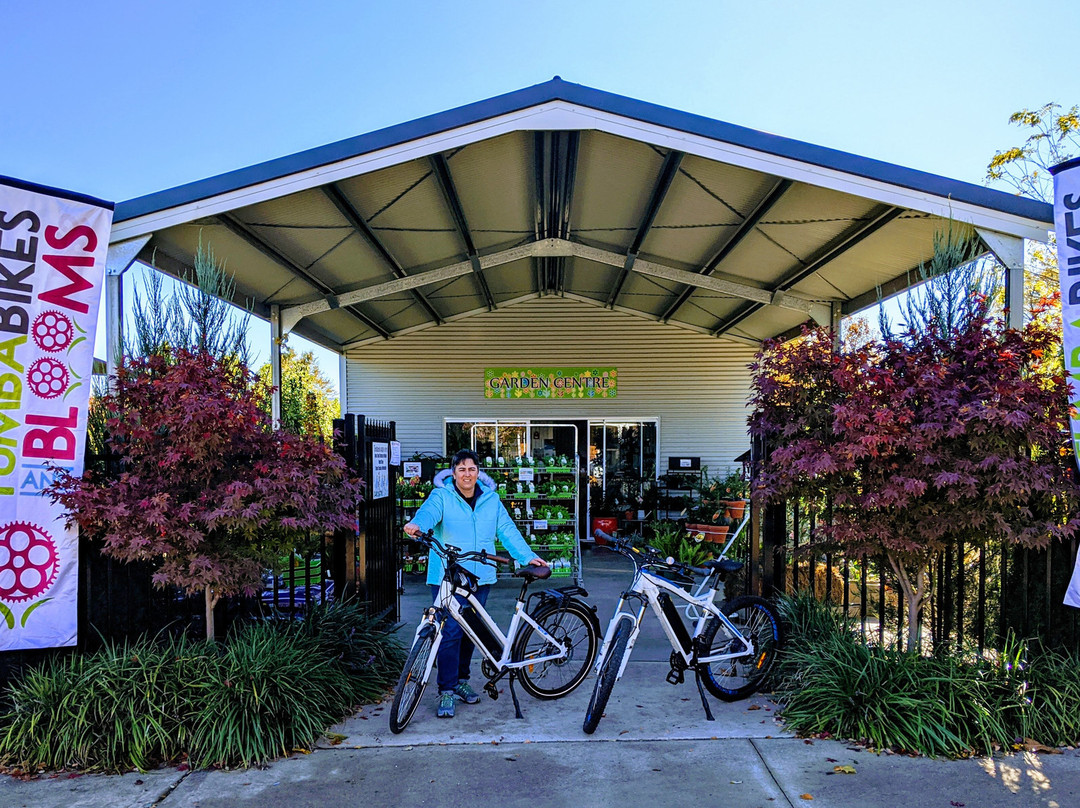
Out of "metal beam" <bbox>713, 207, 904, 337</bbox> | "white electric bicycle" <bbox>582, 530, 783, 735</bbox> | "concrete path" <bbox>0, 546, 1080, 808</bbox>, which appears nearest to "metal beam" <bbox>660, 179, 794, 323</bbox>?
"metal beam" <bbox>713, 207, 904, 337</bbox>

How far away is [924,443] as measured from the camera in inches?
178

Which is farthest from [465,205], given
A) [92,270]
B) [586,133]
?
[92,270]

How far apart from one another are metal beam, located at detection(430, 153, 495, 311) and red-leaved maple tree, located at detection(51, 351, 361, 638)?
3997mm

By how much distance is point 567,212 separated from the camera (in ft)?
33.7

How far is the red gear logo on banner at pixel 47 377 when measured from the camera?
470 centimetres

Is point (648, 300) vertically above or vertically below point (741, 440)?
above

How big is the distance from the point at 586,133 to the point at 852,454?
4.50 metres

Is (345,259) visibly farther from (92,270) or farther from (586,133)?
(92,270)

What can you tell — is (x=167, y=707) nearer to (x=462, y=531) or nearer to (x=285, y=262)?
(x=462, y=531)

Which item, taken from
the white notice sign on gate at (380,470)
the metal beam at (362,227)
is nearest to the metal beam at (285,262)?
the metal beam at (362,227)

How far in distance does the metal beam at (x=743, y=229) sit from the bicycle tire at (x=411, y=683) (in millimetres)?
5755

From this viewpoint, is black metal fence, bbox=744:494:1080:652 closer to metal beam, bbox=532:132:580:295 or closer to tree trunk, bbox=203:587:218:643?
tree trunk, bbox=203:587:218:643

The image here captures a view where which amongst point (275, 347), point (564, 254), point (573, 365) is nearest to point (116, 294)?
point (275, 347)

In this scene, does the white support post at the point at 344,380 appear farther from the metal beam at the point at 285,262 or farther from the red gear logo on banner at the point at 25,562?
the red gear logo on banner at the point at 25,562
